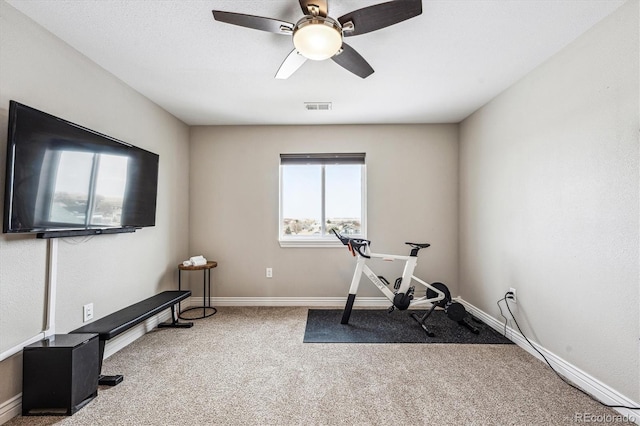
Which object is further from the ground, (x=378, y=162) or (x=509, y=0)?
(x=509, y=0)

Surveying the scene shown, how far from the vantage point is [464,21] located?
183 cm

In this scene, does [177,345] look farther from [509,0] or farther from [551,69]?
[551,69]

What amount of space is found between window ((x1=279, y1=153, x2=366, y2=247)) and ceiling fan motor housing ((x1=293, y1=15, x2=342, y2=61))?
2330mm

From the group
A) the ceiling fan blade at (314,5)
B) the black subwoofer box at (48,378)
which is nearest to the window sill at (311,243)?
the black subwoofer box at (48,378)

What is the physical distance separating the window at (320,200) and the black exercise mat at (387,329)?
109 centimetres

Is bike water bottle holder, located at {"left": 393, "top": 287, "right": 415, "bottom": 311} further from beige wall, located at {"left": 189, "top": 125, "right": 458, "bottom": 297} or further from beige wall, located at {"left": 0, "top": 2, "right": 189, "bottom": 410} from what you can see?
beige wall, located at {"left": 0, "top": 2, "right": 189, "bottom": 410}

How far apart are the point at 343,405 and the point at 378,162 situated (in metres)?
2.85

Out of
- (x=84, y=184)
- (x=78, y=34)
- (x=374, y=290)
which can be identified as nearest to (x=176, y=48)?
(x=78, y=34)

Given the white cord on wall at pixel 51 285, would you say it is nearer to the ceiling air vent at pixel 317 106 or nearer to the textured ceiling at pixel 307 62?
the textured ceiling at pixel 307 62

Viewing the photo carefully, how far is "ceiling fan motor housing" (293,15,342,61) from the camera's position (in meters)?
1.50

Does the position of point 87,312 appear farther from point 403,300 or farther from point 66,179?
point 403,300

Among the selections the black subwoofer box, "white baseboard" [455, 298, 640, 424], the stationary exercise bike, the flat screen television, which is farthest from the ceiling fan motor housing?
"white baseboard" [455, 298, 640, 424]

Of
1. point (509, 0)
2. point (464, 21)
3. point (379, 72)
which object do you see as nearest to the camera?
point (509, 0)

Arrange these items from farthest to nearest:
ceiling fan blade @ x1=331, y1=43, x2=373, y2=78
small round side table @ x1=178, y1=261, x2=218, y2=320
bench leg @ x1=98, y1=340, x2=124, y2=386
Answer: small round side table @ x1=178, y1=261, x2=218, y2=320
bench leg @ x1=98, y1=340, x2=124, y2=386
ceiling fan blade @ x1=331, y1=43, x2=373, y2=78
